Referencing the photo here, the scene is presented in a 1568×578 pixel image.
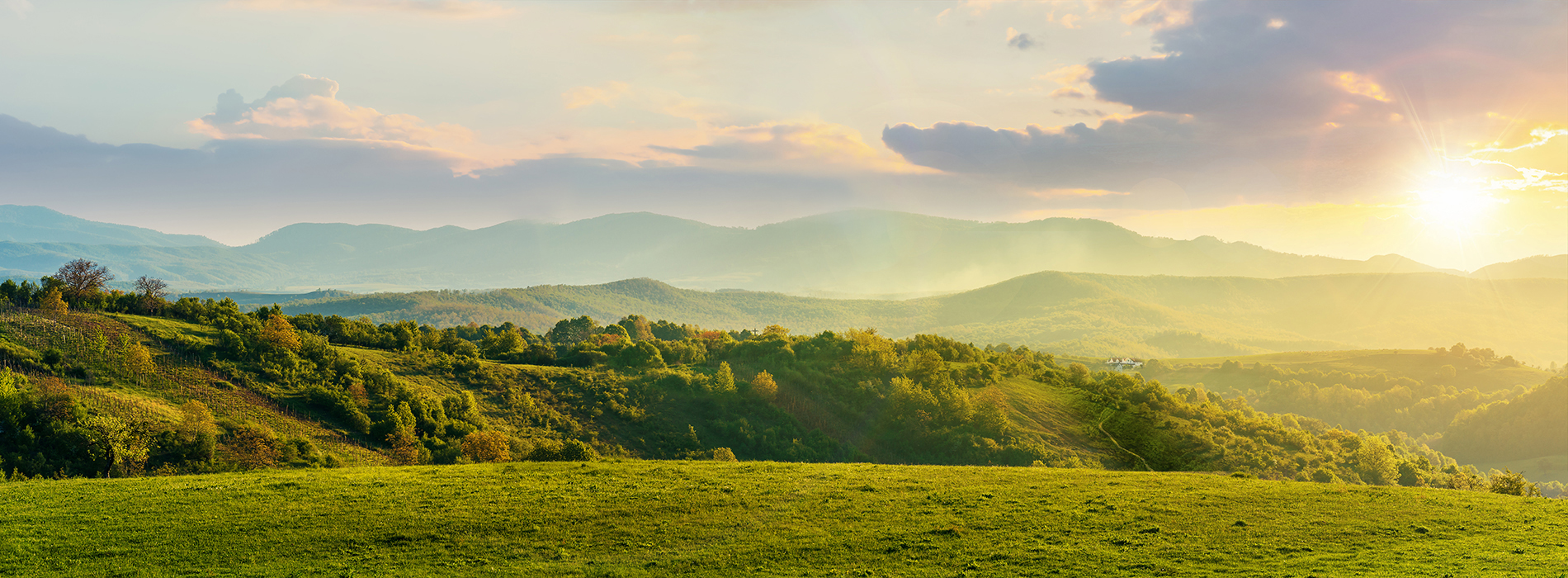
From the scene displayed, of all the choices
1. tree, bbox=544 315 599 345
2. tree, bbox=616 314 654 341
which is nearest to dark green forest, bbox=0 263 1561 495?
tree, bbox=616 314 654 341

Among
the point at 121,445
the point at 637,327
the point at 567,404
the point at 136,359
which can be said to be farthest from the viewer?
the point at 637,327

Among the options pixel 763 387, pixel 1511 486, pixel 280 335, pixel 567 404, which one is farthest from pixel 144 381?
pixel 1511 486

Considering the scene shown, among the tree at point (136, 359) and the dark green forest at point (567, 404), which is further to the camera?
the tree at point (136, 359)

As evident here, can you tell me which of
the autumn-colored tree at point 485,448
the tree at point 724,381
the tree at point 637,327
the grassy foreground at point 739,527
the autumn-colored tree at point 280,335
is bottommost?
the autumn-colored tree at point 485,448

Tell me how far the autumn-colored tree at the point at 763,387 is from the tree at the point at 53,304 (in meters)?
62.2

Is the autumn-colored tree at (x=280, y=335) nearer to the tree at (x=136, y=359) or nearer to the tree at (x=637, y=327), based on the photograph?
the tree at (x=136, y=359)

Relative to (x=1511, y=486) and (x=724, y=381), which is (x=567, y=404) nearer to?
(x=724, y=381)

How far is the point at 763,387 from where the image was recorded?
280 feet

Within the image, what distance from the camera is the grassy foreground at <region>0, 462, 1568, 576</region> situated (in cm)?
2206

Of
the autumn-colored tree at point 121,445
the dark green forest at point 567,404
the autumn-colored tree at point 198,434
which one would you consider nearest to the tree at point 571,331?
the dark green forest at point 567,404

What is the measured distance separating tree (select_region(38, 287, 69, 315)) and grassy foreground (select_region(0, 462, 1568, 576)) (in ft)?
112

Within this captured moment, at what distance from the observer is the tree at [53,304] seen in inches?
2067

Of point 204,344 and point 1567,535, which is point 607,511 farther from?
point 204,344

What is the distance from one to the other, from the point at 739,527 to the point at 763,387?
5912cm
